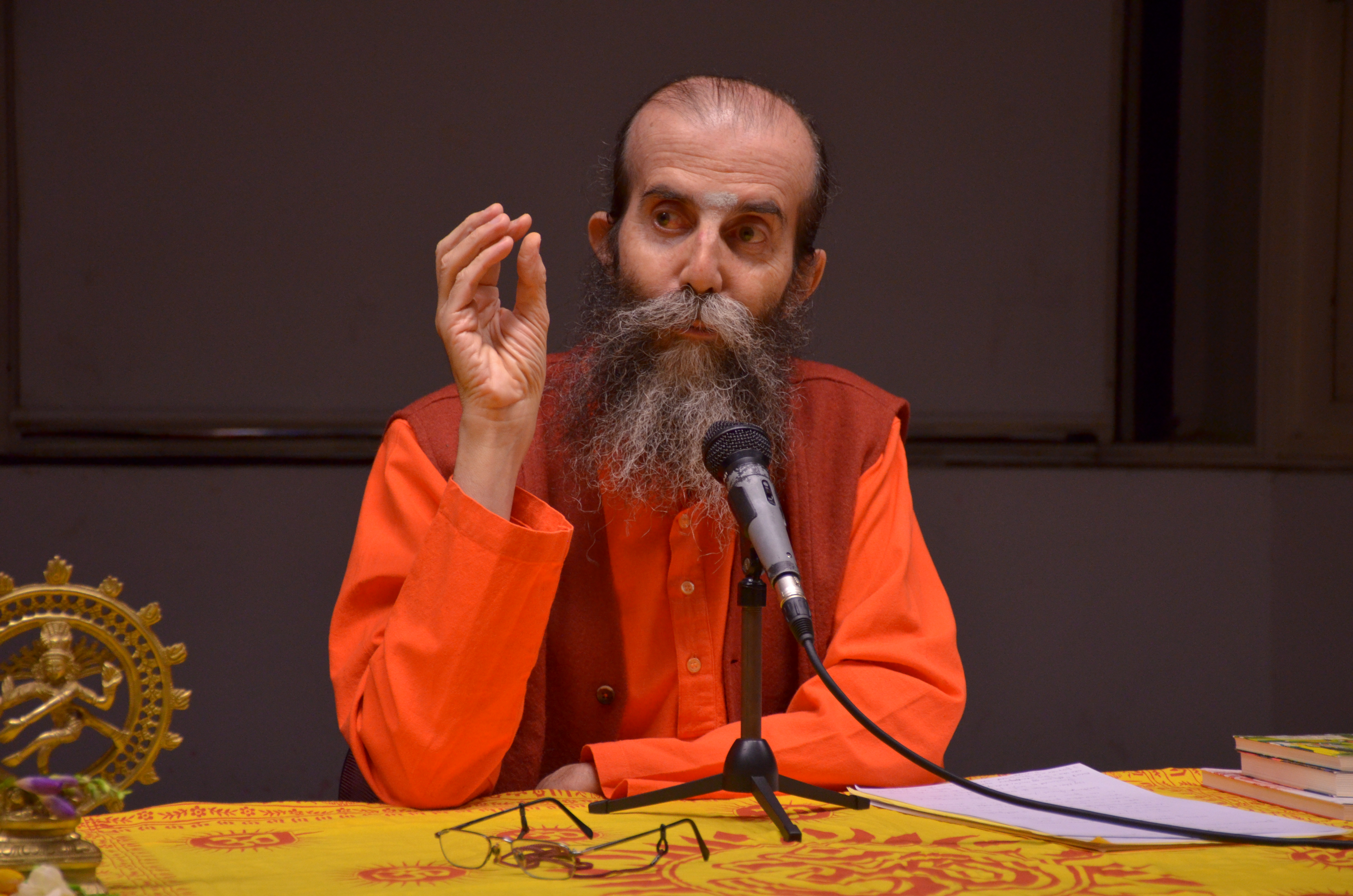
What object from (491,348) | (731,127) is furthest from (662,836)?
(731,127)

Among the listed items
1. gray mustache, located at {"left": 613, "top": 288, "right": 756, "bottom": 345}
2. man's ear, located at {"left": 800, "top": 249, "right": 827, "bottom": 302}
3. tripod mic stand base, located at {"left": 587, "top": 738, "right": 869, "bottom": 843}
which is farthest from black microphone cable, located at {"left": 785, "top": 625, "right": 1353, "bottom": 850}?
man's ear, located at {"left": 800, "top": 249, "right": 827, "bottom": 302}

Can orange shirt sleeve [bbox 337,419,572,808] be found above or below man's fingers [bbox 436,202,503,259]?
below

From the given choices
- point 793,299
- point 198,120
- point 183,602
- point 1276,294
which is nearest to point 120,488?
point 183,602

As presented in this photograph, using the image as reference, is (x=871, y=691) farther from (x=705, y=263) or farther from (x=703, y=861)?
(x=705, y=263)

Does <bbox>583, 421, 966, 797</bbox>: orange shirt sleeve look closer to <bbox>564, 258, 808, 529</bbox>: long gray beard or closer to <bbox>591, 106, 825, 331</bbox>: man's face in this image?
<bbox>564, 258, 808, 529</bbox>: long gray beard

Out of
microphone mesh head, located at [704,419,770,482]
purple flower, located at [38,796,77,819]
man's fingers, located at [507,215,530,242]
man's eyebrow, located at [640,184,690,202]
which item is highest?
man's eyebrow, located at [640,184,690,202]

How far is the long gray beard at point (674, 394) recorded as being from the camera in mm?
2016

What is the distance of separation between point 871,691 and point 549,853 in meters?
0.71

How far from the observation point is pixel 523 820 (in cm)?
129

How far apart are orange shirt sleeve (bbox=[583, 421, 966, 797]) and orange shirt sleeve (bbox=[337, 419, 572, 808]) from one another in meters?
0.17

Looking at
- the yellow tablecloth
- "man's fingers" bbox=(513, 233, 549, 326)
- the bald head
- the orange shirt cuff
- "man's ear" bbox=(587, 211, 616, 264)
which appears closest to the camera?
the yellow tablecloth

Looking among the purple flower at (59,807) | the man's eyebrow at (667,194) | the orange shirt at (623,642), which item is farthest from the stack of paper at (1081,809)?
the man's eyebrow at (667,194)

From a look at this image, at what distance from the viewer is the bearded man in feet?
5.34

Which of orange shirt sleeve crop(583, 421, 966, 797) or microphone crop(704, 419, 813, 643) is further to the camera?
orange shirt sleeve crop(583, 421, 966, 797)
